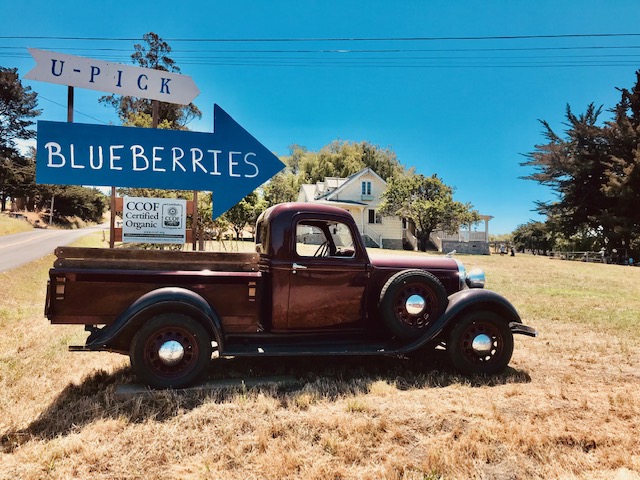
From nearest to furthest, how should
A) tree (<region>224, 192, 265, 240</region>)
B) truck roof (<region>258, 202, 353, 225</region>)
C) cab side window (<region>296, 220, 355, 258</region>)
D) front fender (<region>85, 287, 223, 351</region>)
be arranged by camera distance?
front fender (<region>85, 287, 223, 351</region>) < truck roof (<region>258, 202, 353, 225</region>) < cab side window (<region>296, 220, 355, 258</region>) < tree (<region>224, 192, 265, 240</region>)

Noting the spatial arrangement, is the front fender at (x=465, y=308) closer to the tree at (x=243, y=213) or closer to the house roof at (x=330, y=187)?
the tree at (x=243, y=213)

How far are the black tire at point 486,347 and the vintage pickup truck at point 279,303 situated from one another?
0.04 ft

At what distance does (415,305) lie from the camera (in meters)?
4.59

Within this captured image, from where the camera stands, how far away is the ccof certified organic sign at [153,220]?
16.7 feet

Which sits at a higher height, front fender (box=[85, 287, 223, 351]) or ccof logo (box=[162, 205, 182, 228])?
ccof logo (box=[162, 205, 182, 228])

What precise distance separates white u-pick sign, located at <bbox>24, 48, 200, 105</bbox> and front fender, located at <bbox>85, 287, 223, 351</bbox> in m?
2.74

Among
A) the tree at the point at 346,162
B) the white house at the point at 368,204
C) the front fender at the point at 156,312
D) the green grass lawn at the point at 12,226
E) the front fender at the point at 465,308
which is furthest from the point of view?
the tree at the point at 346,162

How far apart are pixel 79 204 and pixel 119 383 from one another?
52.3 metres

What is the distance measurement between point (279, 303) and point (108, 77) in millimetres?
3473

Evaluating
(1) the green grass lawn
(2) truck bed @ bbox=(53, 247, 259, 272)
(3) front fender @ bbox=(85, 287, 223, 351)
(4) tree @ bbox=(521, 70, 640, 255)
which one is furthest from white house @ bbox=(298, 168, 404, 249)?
(3) front fender @ bbox=(85, 287, 223, 351)

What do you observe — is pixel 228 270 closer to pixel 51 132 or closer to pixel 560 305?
pixel 51 132

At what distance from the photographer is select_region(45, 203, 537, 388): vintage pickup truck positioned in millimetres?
3857

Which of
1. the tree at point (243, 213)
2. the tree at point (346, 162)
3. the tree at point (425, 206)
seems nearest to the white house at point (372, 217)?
the tree at point (425, 206)

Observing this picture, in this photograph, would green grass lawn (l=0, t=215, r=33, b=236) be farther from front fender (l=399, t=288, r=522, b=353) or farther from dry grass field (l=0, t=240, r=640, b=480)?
front fender (l=399, t=288, r=522, b=353)
